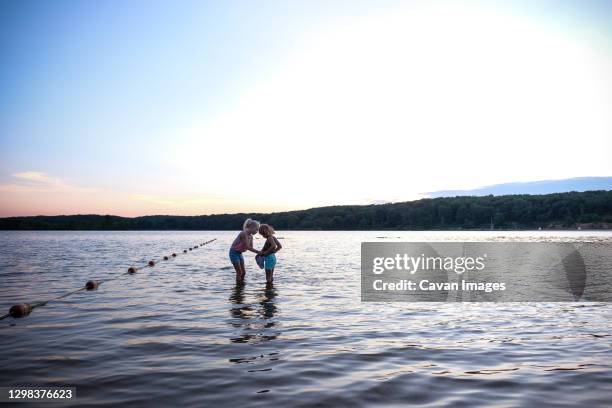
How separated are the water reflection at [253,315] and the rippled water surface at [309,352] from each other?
43 millimetres

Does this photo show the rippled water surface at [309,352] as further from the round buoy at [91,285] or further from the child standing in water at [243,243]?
the child standing in water at [243,243]

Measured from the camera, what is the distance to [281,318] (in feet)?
38.8

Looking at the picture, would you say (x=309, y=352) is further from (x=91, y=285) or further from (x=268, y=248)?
(x=91, y=285)

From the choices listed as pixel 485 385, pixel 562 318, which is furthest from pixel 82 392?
pixel 562 318

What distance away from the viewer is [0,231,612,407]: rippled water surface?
6.31 meters

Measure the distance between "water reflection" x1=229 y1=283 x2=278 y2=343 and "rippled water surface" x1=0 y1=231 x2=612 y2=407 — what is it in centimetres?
4

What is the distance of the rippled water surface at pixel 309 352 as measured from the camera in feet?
20.7

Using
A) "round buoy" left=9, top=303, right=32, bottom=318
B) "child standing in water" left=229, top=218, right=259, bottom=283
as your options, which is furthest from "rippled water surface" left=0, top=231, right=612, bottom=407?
"child standing in water" left=229, top=218, right=259, bottom=283

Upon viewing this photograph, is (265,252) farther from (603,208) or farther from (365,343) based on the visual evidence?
(603,208)

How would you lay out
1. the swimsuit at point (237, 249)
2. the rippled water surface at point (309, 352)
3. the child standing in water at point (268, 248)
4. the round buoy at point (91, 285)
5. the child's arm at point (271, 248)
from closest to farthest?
the rippled water surface at point (309, 352), the round buoy at point (91, 285), the child standing in water at point (268, 248), the child's arm at point (271, 248), the swimsuit at point (237, 249)

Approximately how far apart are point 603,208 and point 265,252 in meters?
184

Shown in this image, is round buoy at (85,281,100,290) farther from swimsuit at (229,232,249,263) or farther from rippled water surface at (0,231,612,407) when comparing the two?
swimsuit at (229,232,249,263)

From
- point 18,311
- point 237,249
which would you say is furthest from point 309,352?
point 237,249

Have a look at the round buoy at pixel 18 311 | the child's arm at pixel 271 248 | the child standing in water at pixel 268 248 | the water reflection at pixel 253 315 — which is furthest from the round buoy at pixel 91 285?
the child's arm at pixel 271 248
